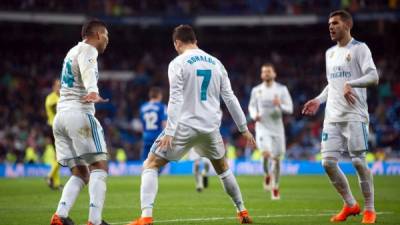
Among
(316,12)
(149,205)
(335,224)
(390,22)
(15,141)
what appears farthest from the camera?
(390,22)

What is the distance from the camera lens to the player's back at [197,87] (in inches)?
364

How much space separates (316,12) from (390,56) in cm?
437

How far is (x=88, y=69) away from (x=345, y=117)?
356 centimetres

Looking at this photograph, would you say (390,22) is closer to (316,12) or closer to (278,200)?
(316,12)

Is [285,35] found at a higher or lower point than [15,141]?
higher

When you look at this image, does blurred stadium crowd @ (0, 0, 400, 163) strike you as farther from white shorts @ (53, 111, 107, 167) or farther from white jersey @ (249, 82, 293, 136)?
white shorts @ (53, 111, 107, 167)

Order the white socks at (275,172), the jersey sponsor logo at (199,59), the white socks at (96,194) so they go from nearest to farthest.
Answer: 1. the white socks at (96,194)
2. the jersey sponsor logo at (199,59)
3. the white socks at (275,172)

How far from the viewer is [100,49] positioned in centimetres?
931

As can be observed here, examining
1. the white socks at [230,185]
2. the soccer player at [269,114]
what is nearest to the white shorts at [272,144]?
the soccer player at [269,114]

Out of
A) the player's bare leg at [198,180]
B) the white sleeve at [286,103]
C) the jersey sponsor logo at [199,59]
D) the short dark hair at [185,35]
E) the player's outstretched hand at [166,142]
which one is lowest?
the player's outstretched hand at [166,142]

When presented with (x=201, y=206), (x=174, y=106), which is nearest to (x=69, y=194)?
(x=174, y=106)

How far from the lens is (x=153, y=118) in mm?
18484

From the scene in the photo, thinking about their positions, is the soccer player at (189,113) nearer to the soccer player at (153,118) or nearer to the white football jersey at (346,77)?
the white football jersey at (346,77)

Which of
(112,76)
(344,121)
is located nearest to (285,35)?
(112,76)
